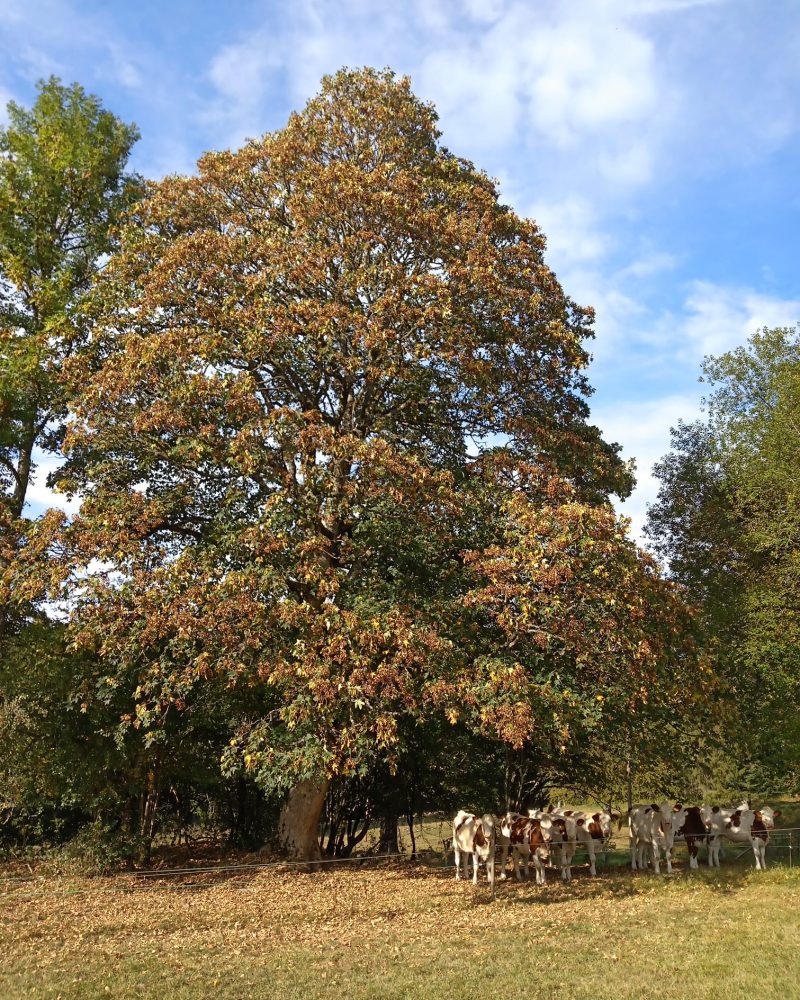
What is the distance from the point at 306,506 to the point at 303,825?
7.20 m

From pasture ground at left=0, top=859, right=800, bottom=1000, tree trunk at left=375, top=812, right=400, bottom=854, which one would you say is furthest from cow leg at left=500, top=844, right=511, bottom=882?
tree trunk at left=375, top=812, right=400, bottom=854

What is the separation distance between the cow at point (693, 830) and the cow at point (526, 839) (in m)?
3.03

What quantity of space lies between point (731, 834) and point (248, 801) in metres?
11.2

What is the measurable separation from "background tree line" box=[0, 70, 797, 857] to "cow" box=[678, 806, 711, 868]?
4.91 feet

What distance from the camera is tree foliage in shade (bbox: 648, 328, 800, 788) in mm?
21188

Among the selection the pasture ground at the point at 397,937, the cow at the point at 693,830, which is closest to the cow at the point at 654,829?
the cow at the point at 693,830

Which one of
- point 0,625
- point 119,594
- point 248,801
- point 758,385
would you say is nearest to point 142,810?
point 248,801

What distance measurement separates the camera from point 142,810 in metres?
15.9

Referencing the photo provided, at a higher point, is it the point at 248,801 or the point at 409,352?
the point at 409,352

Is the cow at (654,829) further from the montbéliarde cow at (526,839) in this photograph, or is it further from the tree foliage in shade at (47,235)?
the tree foliage in shade at (47,235)

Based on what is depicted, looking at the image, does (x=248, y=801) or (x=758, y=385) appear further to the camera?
(x=758, y=385)

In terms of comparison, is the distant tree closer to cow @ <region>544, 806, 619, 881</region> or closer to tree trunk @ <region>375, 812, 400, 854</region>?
tree trunk @ <region>375, 812, 400, 854</region>

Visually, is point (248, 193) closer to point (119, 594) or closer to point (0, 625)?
point (119, 594)

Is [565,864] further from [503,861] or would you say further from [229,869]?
[229,869]
